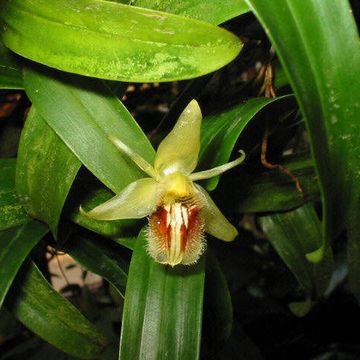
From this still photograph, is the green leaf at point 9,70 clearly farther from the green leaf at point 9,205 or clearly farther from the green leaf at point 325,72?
the green leaf at point 325,72

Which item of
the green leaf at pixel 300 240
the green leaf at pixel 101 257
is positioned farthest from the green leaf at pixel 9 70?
the green leaf at pixel 300 240

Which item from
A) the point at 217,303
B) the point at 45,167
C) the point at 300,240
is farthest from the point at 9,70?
the point at 300,240

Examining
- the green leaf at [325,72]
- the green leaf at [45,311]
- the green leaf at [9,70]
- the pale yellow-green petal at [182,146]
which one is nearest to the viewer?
the green leaf at [325,72]

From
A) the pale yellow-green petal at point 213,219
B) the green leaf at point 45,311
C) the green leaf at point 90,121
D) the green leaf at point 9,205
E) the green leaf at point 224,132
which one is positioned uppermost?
the green leaf at point 90,121

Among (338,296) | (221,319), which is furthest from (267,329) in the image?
(221,319)

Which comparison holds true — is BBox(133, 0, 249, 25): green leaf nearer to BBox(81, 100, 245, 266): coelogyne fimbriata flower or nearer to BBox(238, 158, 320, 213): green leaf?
BBox(81, 100, 245, 266): coelogyne fimbriata flower

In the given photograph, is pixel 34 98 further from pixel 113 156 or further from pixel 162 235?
pixel 162 235

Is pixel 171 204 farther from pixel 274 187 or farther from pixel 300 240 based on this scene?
pixel 300 240
